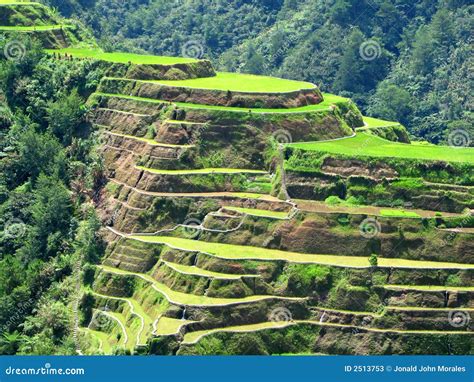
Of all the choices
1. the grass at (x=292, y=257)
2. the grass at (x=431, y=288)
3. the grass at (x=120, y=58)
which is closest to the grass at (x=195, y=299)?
the grass at (x=292, y=257)

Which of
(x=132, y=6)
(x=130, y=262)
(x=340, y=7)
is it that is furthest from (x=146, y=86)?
(x=132, y=6)

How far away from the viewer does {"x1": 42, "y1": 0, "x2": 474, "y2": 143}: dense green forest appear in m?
124

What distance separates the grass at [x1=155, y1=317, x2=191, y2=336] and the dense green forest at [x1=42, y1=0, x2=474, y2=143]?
55189 mm

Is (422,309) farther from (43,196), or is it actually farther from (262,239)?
(43,196)

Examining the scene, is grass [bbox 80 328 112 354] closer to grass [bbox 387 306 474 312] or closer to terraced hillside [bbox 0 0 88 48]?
grass [bbox 387 306 474 312]

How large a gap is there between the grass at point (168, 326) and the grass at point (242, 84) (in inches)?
833

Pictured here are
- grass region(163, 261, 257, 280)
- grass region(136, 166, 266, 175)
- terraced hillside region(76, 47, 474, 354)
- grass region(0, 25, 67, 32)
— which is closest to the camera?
terraced hillside region(76, 47, 474, 354)

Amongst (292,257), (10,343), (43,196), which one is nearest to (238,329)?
(292,257)

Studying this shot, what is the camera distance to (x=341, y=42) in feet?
435

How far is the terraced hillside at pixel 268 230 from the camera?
2517 inches

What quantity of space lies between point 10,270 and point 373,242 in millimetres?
20131

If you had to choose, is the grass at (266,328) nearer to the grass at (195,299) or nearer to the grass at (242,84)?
the grass at (195,299)

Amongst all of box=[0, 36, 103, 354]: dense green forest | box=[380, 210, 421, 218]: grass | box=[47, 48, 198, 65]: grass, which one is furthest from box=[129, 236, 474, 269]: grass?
box=[47, 48, 198, 65]: grass

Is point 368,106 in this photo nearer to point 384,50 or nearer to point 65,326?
point 384,50
